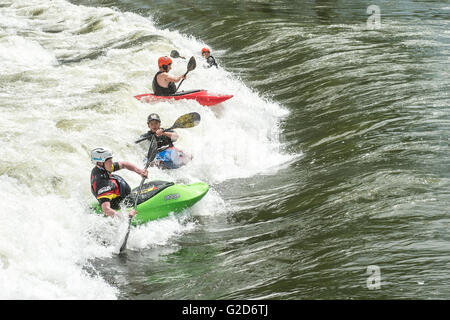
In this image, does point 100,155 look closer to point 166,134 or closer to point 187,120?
point 166,134

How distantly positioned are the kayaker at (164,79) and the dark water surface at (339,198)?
96.7 inches

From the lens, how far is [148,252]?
712 cm

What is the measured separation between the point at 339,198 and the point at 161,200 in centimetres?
230

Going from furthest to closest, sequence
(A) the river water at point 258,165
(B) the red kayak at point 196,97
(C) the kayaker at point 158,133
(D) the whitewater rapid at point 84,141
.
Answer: (B) the red kayak at point 196,97, (C) the kayaker at point 158,133, (D) the whitewater rapid at point 84,141, (A) the river water at point 258,165

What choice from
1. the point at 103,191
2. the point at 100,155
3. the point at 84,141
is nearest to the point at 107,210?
the point at 103,191

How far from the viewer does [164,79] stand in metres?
12.5

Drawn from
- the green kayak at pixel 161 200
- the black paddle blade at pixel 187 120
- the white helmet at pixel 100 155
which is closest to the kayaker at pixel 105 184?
the white helmet at pixel 100 155

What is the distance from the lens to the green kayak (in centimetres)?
781

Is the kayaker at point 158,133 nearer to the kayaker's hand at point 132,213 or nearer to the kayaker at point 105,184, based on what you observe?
the kayaker at point 105,184

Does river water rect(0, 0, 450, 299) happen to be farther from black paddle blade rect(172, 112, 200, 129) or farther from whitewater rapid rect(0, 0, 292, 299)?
black paddle blade rect(172, 112, 200, 129)

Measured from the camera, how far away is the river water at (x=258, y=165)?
5.98m

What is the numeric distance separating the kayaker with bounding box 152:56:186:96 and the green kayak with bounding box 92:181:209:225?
463 centimetres
